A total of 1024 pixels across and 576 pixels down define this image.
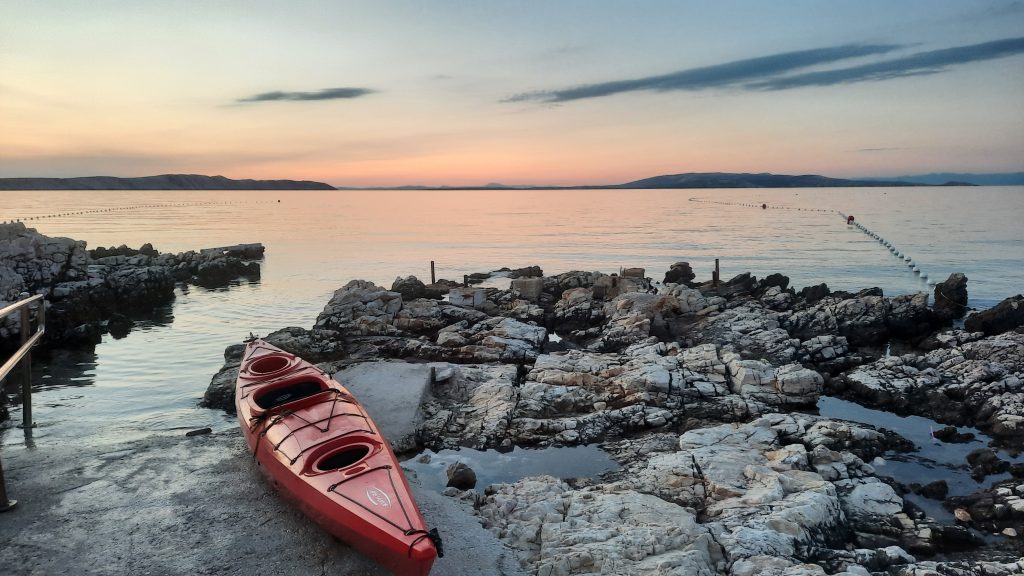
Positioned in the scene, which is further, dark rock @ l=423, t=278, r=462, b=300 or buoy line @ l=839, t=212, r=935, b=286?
buoy line @ l=839, t=212, r=935, b=286

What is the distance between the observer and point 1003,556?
7707 mm

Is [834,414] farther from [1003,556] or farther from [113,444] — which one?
[113,444]

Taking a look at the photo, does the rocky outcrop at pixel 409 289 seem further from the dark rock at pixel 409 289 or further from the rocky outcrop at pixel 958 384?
the rocky outcrop at pixel 958 384

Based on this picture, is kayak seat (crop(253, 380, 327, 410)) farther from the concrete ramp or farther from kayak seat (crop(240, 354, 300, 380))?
the concrete ramp

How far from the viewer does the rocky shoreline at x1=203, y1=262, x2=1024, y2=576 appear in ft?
25.2

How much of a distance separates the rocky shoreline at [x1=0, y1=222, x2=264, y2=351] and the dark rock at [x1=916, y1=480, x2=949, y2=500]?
985 inches

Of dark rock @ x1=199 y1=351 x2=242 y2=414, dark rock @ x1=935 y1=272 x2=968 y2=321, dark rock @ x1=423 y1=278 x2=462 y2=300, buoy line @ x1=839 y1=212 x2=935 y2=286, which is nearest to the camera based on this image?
dark rock @ x1=199 y1=351 x2=242 y2=414

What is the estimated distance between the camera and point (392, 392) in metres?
13.5

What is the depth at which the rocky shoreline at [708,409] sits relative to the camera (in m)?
7.67

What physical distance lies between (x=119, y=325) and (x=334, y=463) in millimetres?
20627

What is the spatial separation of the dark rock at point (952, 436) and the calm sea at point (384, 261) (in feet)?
49.7

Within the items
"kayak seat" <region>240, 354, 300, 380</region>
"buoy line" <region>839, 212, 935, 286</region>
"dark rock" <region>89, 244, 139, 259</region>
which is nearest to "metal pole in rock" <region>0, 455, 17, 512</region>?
"kayak seat" <region>240, 354, 300, 380</region>

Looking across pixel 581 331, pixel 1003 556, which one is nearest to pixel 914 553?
pixel 1003 556

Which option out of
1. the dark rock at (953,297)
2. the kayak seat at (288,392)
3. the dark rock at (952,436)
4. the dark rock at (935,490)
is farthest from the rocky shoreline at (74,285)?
the dark rock at (953,297)
